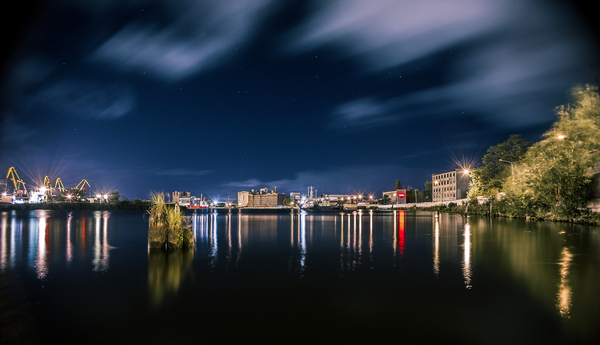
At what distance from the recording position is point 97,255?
14.6 meters

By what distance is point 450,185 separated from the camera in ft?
516

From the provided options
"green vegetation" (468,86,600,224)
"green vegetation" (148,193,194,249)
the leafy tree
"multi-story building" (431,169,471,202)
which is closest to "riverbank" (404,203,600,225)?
"green vegetation" (468,86,600,224)

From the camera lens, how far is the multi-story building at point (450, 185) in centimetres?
14662

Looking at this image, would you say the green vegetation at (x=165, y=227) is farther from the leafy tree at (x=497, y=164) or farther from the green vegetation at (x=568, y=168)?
the leafy tree at (x=497, y=164)

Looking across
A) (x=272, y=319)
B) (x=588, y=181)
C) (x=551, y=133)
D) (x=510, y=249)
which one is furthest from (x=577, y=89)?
(x=272, y=319)

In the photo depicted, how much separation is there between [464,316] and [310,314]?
9.71ft

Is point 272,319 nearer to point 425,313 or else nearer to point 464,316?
point 425,313

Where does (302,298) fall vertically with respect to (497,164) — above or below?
below

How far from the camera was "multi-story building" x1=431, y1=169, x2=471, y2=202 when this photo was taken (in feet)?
481

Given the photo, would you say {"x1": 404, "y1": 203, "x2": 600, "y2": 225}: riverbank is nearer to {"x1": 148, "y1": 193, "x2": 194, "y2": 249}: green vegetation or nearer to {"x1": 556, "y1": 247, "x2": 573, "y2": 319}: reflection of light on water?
{"x1": 556, "y1": 247, "x2": 573, "y2": 319}: reflection of light on water

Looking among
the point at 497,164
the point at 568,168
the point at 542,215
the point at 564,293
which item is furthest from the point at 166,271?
the point at 497,164

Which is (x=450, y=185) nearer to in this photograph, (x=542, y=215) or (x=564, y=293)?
(x=542, y=215)

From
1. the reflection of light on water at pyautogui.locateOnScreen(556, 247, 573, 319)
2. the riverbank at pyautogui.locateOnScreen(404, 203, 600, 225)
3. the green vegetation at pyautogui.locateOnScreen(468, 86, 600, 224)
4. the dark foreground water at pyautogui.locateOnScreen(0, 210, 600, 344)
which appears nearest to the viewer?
the dark foreground water at pyautogui.locateOnScreen(0, 210, 600, 344)

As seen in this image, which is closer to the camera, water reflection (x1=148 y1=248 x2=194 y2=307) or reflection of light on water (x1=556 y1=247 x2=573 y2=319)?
reflection of light on water (x1=556 y1=247 x2=573 y2=319)
